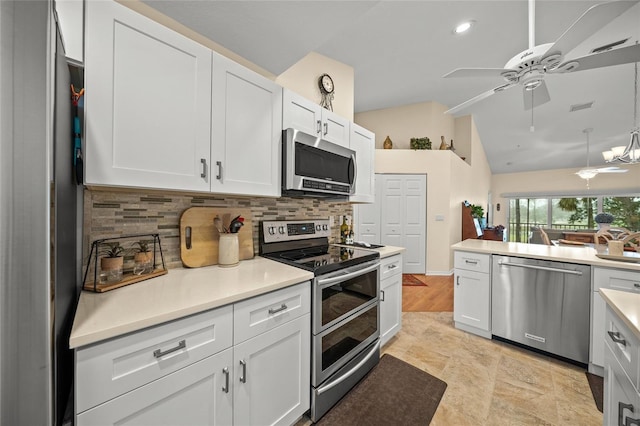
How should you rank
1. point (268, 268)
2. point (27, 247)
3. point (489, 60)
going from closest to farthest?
point (27, 247) → point (268, 268) → point (489, 60)

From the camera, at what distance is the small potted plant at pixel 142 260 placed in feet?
4.18

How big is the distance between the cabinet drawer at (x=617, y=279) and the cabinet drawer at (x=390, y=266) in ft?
4.83

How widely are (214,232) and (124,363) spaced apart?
3.03 feet

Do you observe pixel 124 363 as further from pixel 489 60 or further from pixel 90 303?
pixel 489 60

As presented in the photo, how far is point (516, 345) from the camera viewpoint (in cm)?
230

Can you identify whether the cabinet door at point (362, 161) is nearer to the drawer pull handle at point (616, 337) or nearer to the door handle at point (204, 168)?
the door handle at point (204, 168)

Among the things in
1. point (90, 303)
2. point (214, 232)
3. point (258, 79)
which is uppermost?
point (258, 79)

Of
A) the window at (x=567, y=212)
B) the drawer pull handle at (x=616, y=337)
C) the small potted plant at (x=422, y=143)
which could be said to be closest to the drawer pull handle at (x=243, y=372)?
the drawer pull handle at (x=616, y=337)

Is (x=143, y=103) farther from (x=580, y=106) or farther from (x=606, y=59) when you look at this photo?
(x=580, y=106)

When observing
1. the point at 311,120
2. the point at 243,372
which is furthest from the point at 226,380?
the point at 311,120

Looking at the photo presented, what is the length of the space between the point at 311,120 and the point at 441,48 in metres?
2.46

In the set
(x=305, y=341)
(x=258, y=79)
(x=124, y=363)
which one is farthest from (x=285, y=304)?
(x=258, y=79)

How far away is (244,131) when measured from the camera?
59.5 inches

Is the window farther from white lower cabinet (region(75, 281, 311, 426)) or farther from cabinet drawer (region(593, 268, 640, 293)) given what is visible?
white lower cabinet (region(75, 281, 311, 426))
